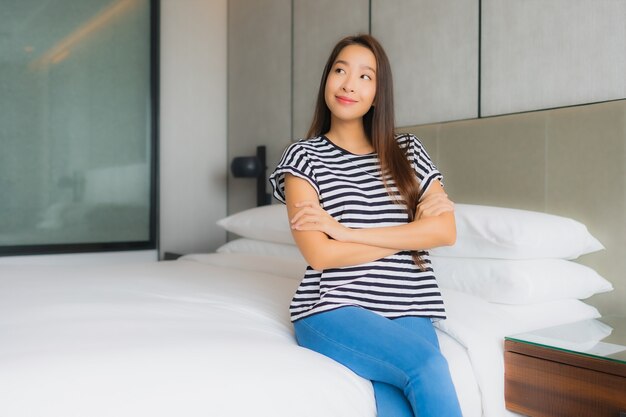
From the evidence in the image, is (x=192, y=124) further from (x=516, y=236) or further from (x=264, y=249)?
(x=516, y=236)

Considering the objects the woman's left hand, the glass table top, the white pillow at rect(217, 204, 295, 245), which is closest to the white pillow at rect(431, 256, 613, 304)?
the glass table top

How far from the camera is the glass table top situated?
117 cm

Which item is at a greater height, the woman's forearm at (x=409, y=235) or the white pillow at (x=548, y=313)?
the woman's forearm at (x=409, y=235)

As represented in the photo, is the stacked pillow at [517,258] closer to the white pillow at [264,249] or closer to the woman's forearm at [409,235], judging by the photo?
the woman's forearm at [409,235]

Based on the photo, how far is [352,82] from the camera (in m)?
1.39

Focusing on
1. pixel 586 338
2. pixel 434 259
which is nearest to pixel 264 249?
pixel 434 259

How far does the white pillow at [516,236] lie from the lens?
62.2 inches

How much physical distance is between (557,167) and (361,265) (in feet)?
2.99

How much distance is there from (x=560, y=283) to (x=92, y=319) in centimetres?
127

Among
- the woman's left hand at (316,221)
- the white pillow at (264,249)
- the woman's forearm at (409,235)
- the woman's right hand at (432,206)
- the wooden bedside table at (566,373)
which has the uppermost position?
the woman's right hand at (432,206)

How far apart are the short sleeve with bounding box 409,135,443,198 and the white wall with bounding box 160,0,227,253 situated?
2.42m

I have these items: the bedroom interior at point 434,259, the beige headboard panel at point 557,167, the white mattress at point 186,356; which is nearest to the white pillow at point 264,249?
the bedroom interior at point 434,259

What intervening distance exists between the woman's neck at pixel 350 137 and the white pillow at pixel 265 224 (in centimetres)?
90

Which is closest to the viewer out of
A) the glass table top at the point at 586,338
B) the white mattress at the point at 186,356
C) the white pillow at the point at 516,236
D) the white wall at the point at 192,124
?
the white mattress at the point at 186,356
